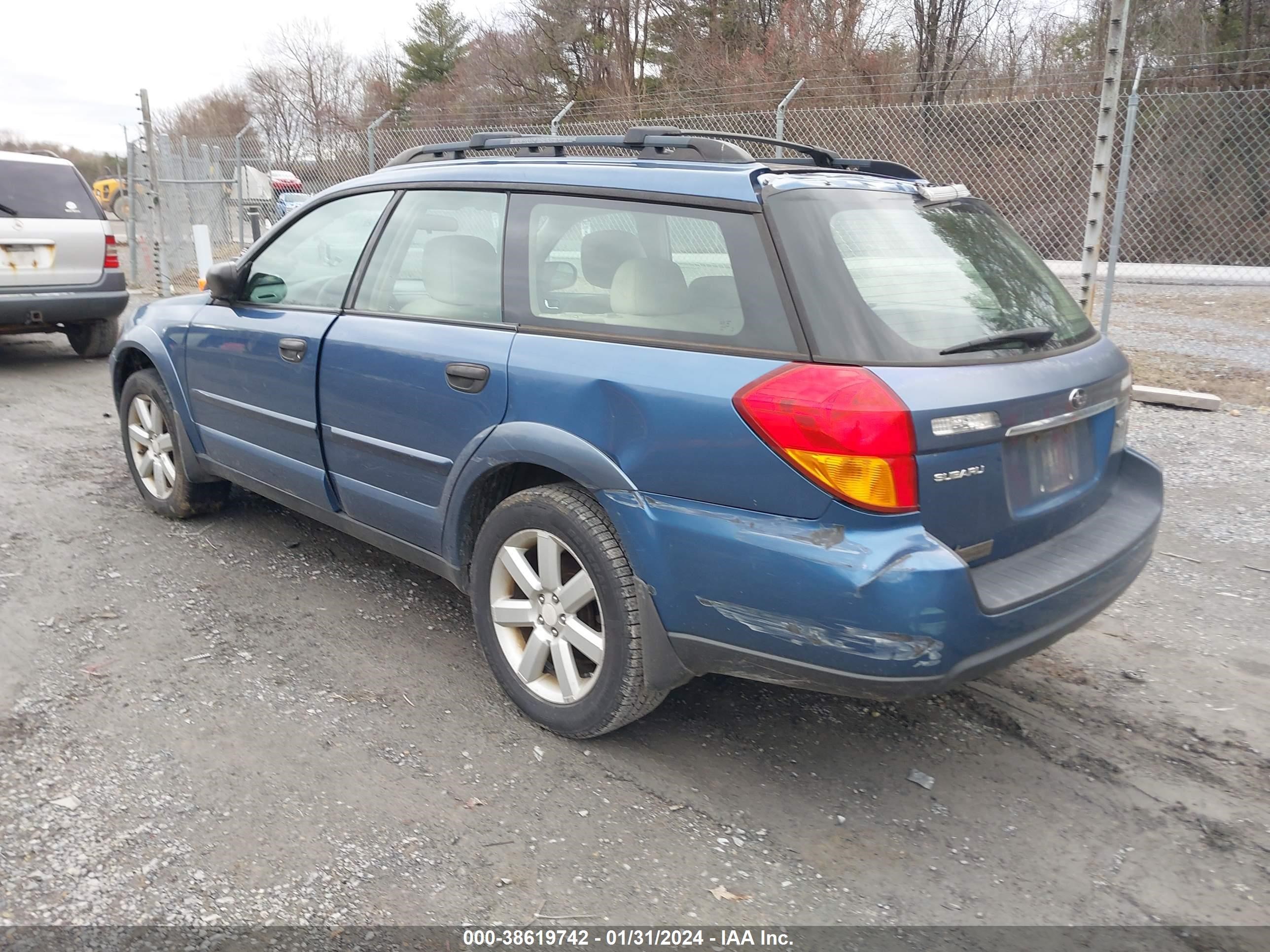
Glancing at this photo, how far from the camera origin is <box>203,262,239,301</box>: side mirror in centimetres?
439

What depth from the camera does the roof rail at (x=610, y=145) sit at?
321cm

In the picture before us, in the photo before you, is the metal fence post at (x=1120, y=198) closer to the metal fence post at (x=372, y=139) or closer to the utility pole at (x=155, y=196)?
the metal fence post at (x=372, y=139)

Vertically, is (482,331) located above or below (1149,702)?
above

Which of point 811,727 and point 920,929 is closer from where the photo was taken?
point 920,929

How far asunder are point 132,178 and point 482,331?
43.4 feet

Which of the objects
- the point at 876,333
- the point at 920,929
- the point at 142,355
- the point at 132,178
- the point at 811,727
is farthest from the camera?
the point at 132,178

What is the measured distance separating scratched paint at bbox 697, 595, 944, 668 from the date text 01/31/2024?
69 centimetres

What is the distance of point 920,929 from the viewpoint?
7.74 feet

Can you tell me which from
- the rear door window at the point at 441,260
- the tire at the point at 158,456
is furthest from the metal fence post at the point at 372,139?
the rear door window at the point at 441,260

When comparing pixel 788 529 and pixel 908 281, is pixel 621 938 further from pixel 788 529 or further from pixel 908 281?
pixel 908 281

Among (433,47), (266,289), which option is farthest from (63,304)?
(433,47)

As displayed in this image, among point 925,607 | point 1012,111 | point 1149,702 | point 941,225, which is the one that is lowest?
point 1149,702

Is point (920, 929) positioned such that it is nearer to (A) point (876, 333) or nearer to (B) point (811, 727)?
(B) point (811, 727)

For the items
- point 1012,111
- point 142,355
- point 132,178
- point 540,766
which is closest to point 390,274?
point 540,766
